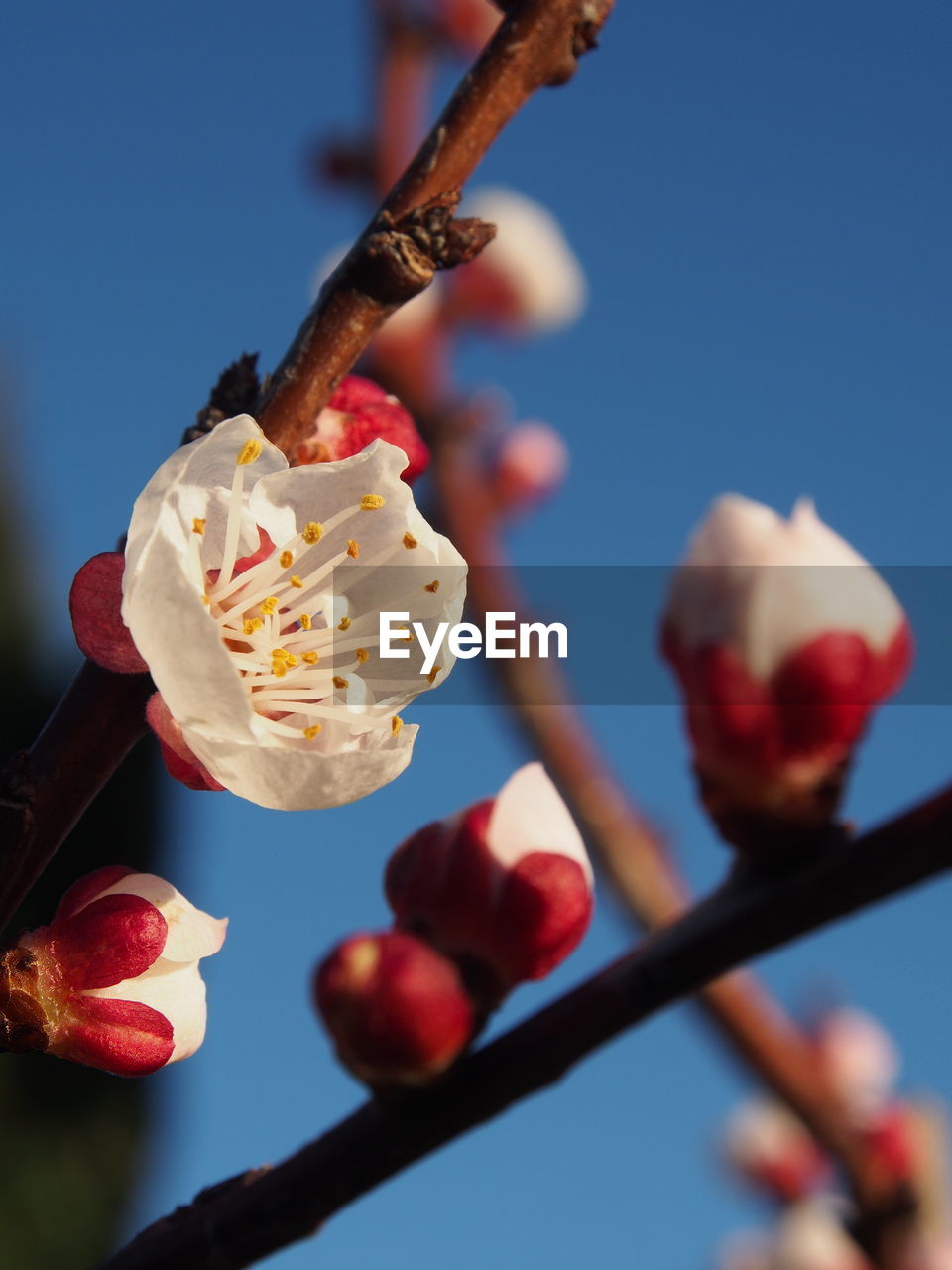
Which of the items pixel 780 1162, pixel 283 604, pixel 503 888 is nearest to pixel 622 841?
pixel 283 604

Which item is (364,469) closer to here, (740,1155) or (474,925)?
(474,925)

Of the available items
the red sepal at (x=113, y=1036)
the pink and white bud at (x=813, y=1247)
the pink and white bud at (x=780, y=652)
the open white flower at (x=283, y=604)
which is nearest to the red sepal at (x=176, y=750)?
the open white flower at (x=283, y=604)

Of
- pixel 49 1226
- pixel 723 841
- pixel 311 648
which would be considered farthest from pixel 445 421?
pixel 49 1226

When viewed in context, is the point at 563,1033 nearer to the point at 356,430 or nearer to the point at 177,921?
the point at 177,921

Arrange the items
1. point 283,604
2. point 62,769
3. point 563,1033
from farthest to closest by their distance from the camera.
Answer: point 283,604
point 62,769
point 563,1033

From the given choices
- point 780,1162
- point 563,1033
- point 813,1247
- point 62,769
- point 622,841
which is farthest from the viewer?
point 780,1162

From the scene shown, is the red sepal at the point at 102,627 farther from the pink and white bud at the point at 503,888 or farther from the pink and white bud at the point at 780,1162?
the pink and white bud at the point at 780,1162
